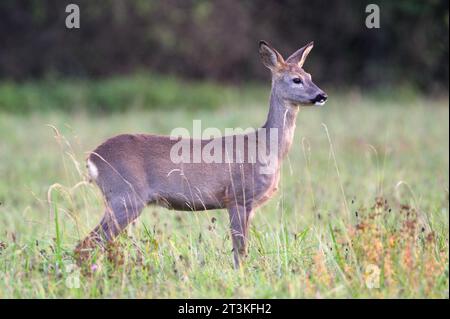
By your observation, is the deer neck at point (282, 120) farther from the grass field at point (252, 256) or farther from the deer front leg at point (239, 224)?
the deer front leg at point (239, 224)

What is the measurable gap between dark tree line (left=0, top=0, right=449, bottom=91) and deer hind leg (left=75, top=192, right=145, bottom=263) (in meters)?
18.0

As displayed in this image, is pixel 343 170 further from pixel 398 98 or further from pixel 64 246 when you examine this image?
pixel 398 98

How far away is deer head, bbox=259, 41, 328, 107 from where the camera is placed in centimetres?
713

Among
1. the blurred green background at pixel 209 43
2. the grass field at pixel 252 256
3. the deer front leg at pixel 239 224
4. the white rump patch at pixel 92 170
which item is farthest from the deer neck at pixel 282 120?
the blurred green background at pixel 209 43

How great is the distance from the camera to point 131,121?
17.5 m

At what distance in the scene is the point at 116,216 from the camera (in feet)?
21.1

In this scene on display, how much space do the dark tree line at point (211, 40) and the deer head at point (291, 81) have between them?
1697 centimetres

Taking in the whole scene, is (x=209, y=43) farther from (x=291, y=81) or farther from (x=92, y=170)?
(x=92, y=170)

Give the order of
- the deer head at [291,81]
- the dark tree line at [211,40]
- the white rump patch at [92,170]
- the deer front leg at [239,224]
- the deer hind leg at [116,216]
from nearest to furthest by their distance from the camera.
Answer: the deer hind leg at [116,216] → the deer front leg at [239,224] → the white rump patch at [92,170] → the deer head at [291,81] → the dark tree line at [211,40]

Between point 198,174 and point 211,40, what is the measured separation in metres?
19.1

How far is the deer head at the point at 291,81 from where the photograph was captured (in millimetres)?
7133

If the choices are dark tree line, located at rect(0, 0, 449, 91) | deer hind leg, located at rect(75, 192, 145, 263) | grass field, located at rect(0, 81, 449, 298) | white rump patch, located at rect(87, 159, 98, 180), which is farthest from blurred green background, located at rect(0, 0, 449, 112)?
deer hind leg, located at rect(75, 192, 145, 263)

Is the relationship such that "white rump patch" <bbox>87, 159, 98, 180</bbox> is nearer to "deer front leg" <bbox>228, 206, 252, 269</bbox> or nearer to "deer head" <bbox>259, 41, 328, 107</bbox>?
"deer front leg" <bbox>228, 206, 252, 269</bbox>

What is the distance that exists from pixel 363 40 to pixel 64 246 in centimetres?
2100
